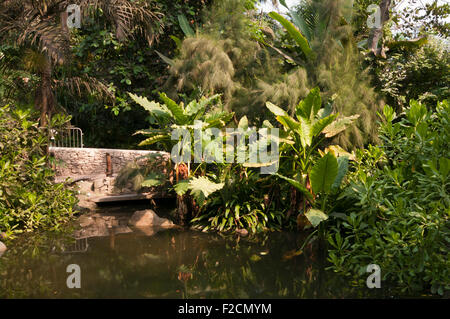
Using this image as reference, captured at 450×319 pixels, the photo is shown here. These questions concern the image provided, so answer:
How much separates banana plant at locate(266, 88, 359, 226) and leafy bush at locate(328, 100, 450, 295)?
0.75 meters

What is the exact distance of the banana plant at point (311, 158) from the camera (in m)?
4.99

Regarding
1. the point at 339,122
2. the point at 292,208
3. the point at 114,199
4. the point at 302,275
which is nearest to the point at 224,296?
the point at 302,275

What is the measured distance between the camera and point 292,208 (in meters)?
6.12

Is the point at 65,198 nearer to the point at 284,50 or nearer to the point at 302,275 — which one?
the point at 302,275

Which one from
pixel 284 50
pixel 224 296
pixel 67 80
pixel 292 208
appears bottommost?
pixel 224 296

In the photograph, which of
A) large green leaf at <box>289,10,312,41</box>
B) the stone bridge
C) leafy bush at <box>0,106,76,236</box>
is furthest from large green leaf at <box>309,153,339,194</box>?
large green leaf at <box>289,10,312,41</box>

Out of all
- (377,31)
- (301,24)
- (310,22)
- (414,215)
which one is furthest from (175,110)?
(377,31)

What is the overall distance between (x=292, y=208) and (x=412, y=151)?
244 cm

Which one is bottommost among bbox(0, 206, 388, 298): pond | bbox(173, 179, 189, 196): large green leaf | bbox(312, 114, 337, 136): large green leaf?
bbox(0, 206, 388, 298): pond

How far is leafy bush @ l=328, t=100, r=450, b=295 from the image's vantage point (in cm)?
336

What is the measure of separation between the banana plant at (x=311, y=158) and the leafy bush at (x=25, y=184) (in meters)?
3.60

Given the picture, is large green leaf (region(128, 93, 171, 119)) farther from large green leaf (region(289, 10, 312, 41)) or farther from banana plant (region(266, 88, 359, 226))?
large green leaf (region(289, 10, 312, 41))

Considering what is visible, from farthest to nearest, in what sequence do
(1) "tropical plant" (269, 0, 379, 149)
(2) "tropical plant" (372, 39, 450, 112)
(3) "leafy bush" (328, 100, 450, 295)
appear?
(2) "tropical plant" (372, 39, 450, 112) < (1) "tropical plant" (269, 0, 379, 149) < (3) "leafy bush" (328, 100, 450, 295)

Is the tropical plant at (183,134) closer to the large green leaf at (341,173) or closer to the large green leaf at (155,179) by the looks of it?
the large green leaf at (155,179)
